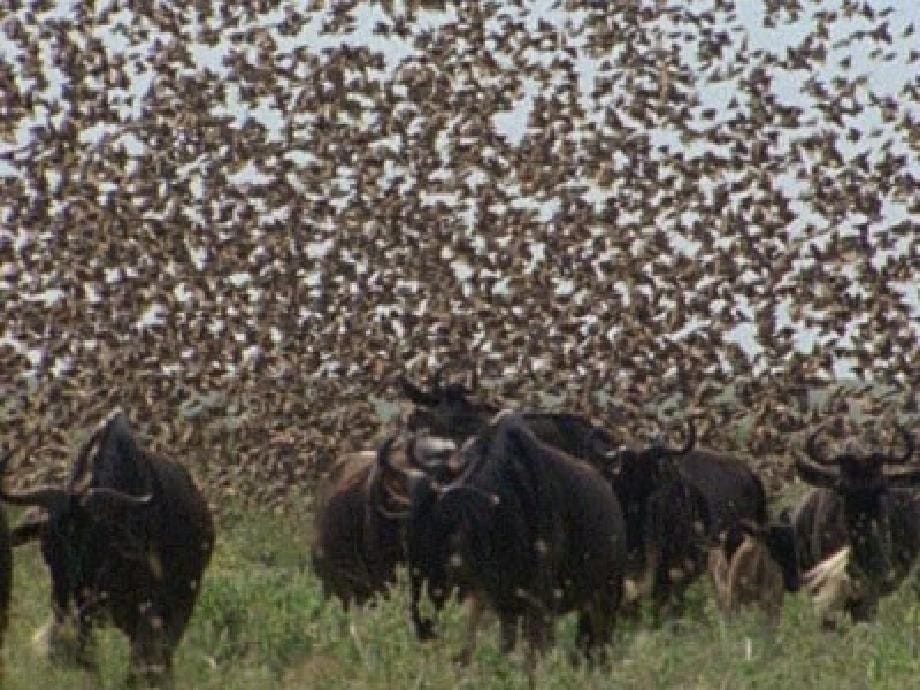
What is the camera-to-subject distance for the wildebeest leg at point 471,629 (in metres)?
12.4

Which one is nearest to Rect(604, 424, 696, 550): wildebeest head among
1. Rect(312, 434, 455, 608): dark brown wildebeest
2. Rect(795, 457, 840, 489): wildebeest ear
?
Rect(795, 457, 840, 489): wildebeest ear

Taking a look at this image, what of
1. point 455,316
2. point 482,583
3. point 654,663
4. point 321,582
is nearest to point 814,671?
point 654,663

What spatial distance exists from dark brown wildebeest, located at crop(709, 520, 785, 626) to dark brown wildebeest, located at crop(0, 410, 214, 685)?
19.5ft

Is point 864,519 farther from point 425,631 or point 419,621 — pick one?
point 419,621

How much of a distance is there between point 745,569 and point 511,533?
6.20 meters

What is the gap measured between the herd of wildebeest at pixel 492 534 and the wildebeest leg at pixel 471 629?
22 millimetres

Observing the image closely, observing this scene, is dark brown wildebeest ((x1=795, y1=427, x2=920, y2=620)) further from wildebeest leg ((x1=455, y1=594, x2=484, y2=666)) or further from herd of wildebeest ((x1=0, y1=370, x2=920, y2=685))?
wildebeest leg ((x1=455, y1=594, x2=484, y2=666))

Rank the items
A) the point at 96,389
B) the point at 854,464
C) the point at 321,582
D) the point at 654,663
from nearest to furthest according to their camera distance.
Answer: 1. the point at 654,663
2. the point at 854,464
3. the point at 321,582
4. the point at 96,389

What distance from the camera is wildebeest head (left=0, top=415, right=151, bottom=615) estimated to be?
38.9 feet

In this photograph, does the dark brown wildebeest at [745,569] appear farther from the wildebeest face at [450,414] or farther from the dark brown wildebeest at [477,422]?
the wildebeest face at [450,414]

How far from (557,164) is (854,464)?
1034 cm

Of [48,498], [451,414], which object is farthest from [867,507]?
[48,498]

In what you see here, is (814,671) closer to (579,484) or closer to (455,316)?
(579,484)

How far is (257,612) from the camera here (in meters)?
14.6
